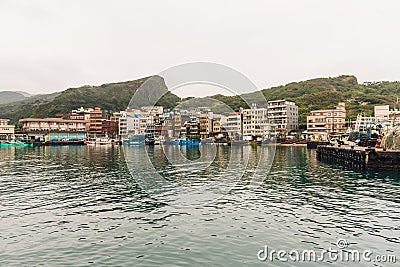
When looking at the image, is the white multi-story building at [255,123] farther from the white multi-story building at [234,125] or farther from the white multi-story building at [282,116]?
the white multi-story building at [282,116]

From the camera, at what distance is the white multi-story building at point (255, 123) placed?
127075 mm

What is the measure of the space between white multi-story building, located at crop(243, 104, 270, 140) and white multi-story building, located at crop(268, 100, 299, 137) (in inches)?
128

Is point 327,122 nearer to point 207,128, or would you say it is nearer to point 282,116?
point 282,116

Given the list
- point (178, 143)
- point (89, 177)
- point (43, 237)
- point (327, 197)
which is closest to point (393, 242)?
point (327, 197)

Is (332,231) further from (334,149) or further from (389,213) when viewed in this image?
(334,149)

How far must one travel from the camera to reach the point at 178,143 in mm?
126562

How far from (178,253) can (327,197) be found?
13839 millimetres

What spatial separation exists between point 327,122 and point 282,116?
17617 millimetres

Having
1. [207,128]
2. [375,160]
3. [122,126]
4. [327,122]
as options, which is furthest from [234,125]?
[375,160]

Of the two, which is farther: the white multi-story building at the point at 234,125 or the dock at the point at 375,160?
the white multi-story building at the point at 234,125

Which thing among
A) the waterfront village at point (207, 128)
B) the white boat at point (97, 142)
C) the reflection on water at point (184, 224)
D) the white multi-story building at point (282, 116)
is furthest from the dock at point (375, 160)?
the white boat at point (97, 142)

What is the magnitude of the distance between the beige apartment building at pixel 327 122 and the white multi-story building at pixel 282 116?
31.1 feet

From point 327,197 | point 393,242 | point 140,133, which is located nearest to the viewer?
point 393,242

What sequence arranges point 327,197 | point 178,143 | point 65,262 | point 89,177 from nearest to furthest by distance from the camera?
1. point 65,262
2. point 327,197
3. point 89,177
4. point 178,143
